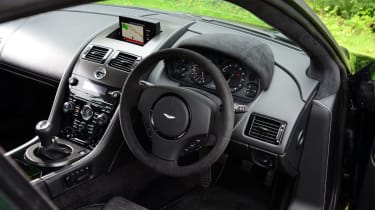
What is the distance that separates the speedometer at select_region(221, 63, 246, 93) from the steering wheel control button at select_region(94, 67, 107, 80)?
2.32ft

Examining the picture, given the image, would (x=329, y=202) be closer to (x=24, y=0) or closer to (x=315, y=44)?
(x=315, y=44)

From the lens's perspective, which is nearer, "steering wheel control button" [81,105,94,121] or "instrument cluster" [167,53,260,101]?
"instrument cluster" [167,53,260,101]

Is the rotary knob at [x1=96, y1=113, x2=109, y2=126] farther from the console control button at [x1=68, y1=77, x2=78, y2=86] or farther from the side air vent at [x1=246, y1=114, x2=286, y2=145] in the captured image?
the side air vent at [x1=246, y1=114, x2=286, y2=145]

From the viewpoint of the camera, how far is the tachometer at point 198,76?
2270mm

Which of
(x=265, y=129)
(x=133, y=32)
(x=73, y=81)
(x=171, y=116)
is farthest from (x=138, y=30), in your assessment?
(x=265, y=129)

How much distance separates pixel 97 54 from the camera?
8.77ft

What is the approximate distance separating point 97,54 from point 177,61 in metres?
0.60

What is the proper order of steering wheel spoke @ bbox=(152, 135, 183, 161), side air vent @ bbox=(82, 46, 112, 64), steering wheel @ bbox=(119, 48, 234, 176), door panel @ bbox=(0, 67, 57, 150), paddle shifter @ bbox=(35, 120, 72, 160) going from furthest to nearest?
door panel @ bbox=(0, 67, 57, 150) < side air vent @ bbox=(82, 46, 112, 64) < paddle shifter @ bbox=(35, 120, 72, 160) < steering wheel spoke @ bbox=(152, 135, 183, 161) < steering wheel @ bbox=(119, 48, 234, 176)

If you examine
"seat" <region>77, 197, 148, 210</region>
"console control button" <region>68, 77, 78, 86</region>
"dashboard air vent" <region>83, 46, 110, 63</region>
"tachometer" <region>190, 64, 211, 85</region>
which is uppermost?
"tachometer" <region>190, 64, 211, 85</region>

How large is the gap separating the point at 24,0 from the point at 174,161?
1.52 m

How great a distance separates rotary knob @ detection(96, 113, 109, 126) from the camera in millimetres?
2509

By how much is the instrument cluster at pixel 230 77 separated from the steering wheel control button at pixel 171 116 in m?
0.27

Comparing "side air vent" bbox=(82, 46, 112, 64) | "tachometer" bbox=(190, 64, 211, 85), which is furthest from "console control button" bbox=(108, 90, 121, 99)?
"tachometer" bbox=(190, 64, 211, 85)

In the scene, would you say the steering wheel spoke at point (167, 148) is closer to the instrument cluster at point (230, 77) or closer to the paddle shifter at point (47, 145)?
the instrument cluster at point (230, 77)
